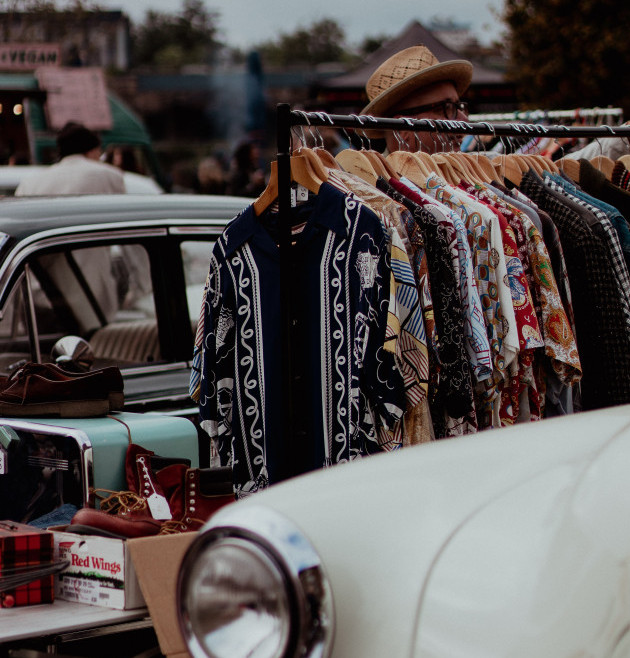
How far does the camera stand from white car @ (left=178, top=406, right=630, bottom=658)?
1472mm

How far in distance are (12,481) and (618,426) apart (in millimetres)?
1839

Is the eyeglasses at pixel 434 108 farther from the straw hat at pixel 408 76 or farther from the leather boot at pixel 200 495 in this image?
the leather boot at pixel 200 495

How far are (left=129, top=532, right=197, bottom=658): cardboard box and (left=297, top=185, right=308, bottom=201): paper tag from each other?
1085 mm

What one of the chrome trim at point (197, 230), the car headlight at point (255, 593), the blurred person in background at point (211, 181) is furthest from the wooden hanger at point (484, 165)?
the blurred person in background at point (211, 181)

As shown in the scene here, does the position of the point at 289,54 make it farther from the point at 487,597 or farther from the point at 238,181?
the point at 487,597

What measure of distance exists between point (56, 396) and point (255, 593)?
66.9 inches

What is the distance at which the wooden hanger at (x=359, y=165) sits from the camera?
3143 mm

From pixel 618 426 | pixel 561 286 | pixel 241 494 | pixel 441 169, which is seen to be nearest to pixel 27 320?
pixel 241 494

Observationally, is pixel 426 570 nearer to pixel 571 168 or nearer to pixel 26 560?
pixel 26 560

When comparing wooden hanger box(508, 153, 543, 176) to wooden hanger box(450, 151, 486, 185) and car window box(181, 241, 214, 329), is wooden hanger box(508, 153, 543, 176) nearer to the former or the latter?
wooden hanger box(450, 151, 486, 185)

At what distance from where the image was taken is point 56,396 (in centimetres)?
308

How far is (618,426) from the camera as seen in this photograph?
1905 mm

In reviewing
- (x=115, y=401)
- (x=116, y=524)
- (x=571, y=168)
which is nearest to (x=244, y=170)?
(x=571, y=168)

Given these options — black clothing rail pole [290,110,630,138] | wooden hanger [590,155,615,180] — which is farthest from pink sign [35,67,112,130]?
black clothing rail pole [290,110,630,138]
